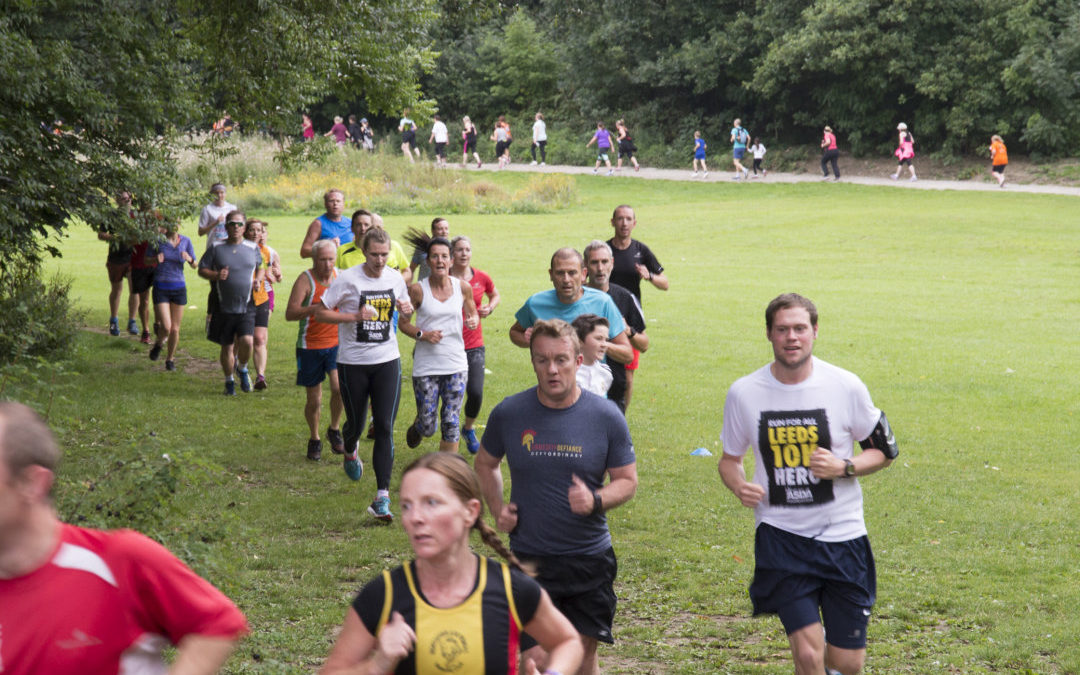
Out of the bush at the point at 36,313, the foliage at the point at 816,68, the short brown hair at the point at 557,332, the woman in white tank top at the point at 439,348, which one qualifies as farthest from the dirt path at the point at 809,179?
the short brown hair at the point at 557,332

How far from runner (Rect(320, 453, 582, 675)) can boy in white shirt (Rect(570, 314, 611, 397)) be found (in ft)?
12.2

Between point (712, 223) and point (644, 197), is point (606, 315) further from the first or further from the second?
point (644, 197)

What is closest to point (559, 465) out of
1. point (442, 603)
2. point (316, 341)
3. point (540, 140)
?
point (442, 603)

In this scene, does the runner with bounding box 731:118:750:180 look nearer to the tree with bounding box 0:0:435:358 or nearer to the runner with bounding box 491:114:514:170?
the runner with bounding box 491:114:514:170

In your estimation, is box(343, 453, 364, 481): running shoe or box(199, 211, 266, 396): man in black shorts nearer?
box(343, 453, 364, 481): running shoe

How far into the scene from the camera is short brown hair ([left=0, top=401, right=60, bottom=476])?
271 centimetres

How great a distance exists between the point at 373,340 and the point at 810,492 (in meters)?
4.63

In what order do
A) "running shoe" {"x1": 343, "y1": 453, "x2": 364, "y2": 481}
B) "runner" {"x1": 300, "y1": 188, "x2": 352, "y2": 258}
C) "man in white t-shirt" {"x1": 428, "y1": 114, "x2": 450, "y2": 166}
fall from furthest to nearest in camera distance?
"man in white t-shirt" {"x1": 428, "y1": 114, "x2": 450, "y2": 166} → "runner" {"x1": 300, "y1": 188, "x2": 352, "y2": 258} → "running shoe" {"x1": 343, "y1": 453, "x2": 364, "y2": 481}

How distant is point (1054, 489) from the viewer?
10.5 meters

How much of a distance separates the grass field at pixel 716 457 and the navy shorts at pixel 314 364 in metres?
0.82

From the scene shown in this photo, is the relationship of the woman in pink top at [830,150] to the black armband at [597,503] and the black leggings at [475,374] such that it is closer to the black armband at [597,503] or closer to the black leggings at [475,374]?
the black leggings at [475,374]

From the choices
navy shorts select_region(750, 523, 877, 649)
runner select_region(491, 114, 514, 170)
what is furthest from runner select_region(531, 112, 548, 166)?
navy shorts select_region(750, 523, 877, 649)

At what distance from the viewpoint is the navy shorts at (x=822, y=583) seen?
549 cm

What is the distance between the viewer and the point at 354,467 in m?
10.5
